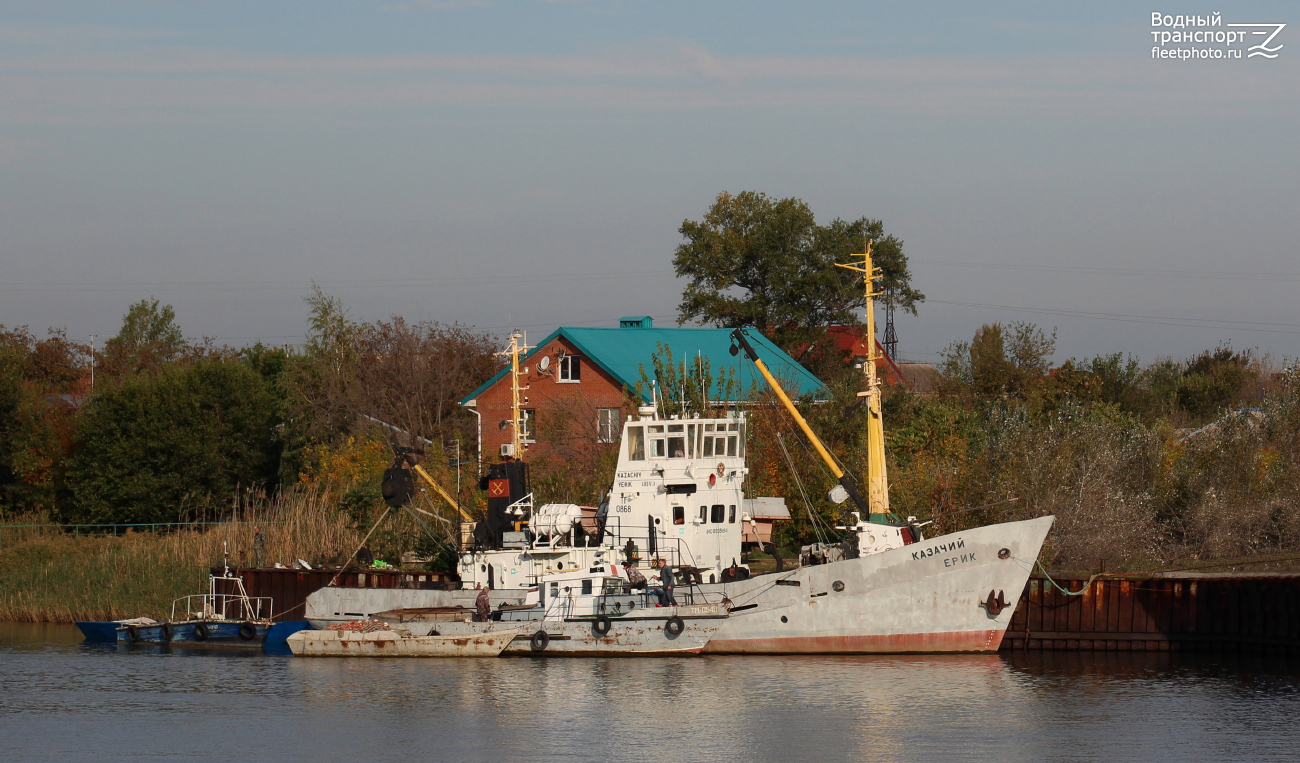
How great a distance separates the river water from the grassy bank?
7973mm

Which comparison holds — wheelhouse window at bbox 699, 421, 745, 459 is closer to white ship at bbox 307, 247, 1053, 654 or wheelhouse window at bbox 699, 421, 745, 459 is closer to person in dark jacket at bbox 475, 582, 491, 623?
white ship at bbox 307, 247, 1053, 654

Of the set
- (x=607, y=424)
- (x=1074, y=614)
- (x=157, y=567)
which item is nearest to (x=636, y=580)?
(x=1074, y=614)

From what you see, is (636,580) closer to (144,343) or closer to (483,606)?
(483,606)

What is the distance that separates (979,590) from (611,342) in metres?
30.6

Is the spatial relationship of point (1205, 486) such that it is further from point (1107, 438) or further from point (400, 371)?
point (400, 371)

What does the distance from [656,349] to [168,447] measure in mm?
21423

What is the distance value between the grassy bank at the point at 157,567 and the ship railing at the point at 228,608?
47.4 inches

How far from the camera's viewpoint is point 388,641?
3133 centimetres

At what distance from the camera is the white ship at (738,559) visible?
95.6ft

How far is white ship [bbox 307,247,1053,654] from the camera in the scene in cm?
2912

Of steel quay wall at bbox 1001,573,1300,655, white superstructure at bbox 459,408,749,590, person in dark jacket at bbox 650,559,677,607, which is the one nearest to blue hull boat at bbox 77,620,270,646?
white superstructure at bbox 459,408,749,590

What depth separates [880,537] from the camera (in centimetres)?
A: 2986

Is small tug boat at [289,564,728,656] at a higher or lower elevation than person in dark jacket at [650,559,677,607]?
lower

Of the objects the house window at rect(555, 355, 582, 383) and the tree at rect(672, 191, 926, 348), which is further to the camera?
the tree at rect(672, 191, 926, 348)
